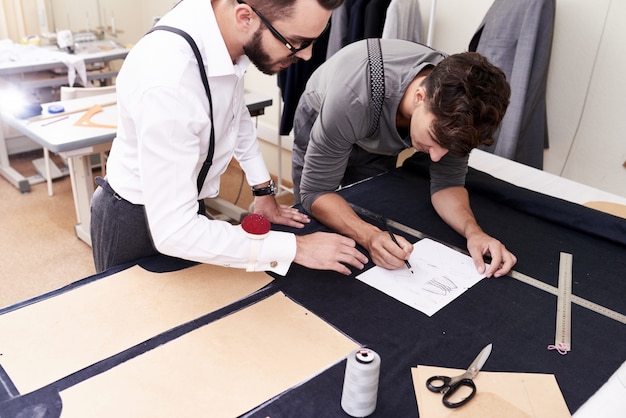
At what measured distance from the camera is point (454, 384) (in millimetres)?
854

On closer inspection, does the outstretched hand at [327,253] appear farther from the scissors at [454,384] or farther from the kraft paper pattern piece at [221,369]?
the scissors at [454,384]

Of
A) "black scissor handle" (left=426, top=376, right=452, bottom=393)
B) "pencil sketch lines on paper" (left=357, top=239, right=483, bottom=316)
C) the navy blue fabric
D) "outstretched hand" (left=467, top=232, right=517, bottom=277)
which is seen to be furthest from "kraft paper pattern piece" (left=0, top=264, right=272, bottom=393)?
"outstretched hand" (left=467, top=232, right=517, bottom=277)

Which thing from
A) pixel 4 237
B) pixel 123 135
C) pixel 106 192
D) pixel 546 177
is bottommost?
pixel 4 237

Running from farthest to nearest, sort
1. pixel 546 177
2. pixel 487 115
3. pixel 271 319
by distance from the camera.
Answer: pixel 546 177 < pixel 487 115 < pixel 271 319

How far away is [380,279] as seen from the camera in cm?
115

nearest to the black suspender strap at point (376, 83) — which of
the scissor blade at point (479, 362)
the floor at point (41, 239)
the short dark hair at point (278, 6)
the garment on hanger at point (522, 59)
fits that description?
the short dark hair at point (278, 6)

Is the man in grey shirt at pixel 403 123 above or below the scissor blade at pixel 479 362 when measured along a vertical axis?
above

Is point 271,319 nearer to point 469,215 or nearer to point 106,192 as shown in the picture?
point 106,192

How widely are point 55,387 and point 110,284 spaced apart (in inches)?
11.1

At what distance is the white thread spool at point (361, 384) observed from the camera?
75 cm

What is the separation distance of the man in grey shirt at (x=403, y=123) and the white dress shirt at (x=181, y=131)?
→ 298 mm

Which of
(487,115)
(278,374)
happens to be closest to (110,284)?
(278,374)

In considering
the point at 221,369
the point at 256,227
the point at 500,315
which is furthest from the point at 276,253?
the point at 500,315

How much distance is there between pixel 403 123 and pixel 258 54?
0.57 m
